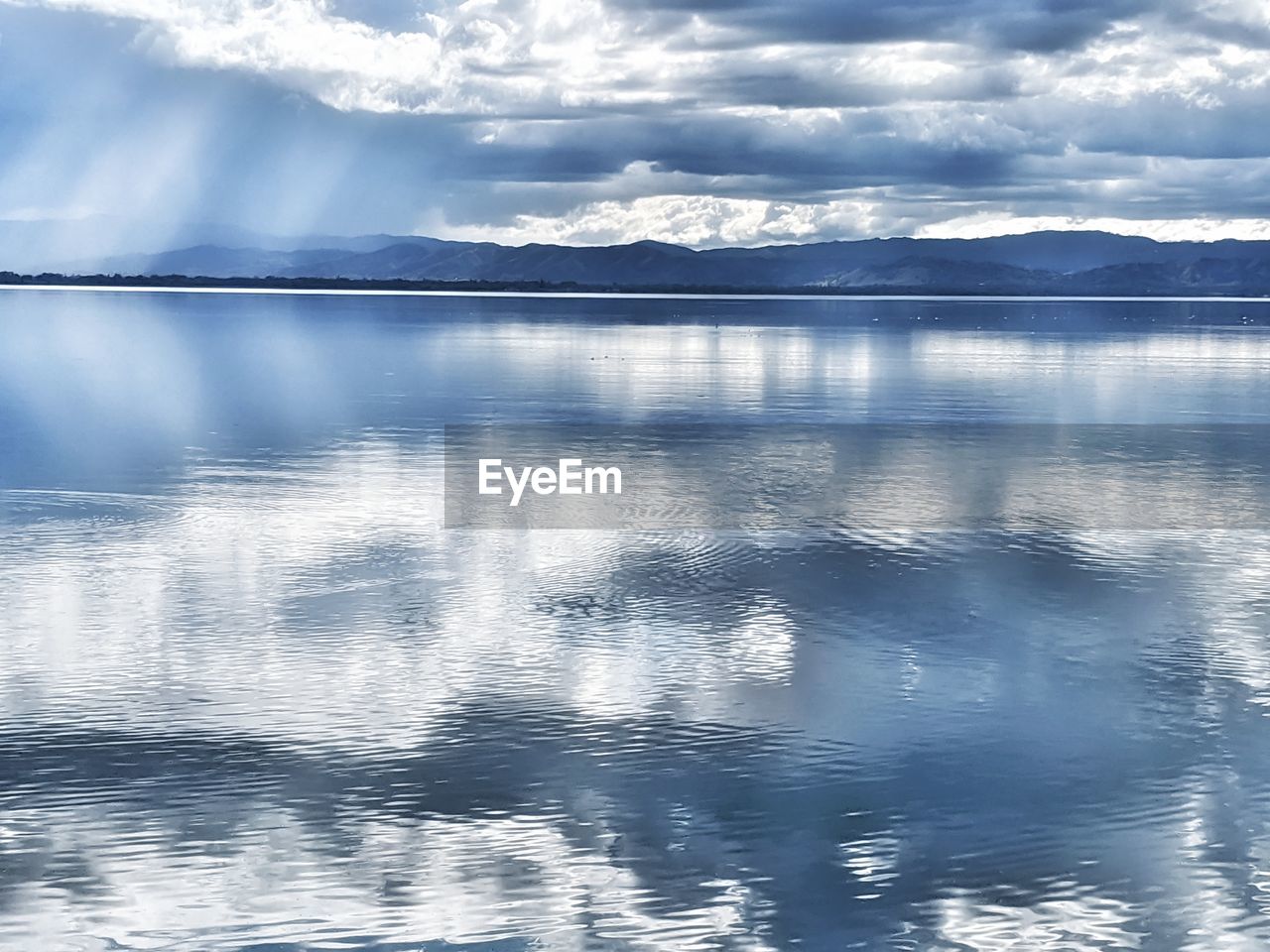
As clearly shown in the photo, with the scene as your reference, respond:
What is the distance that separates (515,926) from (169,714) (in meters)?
5.75

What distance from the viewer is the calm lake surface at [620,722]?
35.0 ft

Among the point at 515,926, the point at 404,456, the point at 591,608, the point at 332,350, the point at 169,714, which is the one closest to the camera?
the point at 515,926

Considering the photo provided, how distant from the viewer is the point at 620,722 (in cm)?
1484

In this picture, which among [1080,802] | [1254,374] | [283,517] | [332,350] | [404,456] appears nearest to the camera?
[1080,802]

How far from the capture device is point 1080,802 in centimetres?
1278

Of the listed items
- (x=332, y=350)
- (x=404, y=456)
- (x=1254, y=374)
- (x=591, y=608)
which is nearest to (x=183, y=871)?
(x=591, y=608)

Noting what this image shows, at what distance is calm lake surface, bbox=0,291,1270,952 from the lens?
1067 centimetres

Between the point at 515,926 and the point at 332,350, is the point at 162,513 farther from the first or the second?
the point at 332,350

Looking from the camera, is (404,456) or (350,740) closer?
(350,740)

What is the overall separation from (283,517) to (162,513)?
2083 millimetres

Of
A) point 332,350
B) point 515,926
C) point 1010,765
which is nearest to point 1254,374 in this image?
point 332,350

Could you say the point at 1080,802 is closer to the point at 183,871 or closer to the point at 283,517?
the point at 183,871

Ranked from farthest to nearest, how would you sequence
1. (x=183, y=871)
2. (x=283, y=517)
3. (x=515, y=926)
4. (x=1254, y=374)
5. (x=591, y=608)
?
1. (x=1254, y=374)
2. (x=283, y=517)
3. (x=591, y=608)
4. (x=183, y=871)
5. (x=515, y=926)

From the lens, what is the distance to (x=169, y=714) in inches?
584
